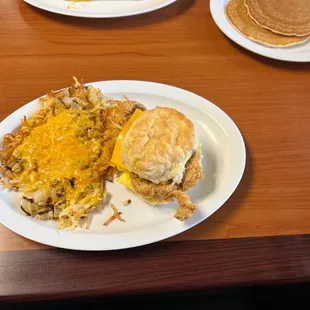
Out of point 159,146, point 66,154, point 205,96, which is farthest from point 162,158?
point 205,96

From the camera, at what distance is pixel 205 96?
45.9 inches

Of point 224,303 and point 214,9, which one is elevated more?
point 214,9

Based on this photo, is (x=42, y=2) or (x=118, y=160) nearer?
(x=118, y=160)

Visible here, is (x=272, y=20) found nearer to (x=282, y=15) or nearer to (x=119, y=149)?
(x=282, y=15)

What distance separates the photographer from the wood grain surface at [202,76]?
93 centimetres

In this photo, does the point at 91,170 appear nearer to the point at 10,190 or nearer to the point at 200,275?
the point at 10,190

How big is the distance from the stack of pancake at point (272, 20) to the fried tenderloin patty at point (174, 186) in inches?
23.5

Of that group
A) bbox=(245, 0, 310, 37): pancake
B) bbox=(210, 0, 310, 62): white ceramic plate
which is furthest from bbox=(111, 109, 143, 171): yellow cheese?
bbox=(245, 0, 310, 37): pancake

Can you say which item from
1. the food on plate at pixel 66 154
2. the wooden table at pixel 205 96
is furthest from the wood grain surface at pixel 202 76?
the food on plate at pixel 66 154

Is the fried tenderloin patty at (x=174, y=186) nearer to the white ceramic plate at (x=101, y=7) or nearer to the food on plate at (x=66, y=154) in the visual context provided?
the food on plate at (x=66, y=154)

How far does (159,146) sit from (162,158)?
30 millimetres

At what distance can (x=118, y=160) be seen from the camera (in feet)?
2.98

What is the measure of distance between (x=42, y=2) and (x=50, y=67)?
1.01ft

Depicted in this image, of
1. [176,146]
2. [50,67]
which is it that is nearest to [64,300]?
[176,146]
